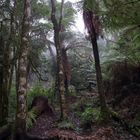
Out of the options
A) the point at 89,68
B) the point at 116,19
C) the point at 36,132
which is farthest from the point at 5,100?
the point at 89,68

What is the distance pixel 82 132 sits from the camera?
11148mm

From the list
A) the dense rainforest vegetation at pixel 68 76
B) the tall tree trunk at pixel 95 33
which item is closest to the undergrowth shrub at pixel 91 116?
the dense rainforest vegetation at pixel 68 76

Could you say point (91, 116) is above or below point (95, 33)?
below

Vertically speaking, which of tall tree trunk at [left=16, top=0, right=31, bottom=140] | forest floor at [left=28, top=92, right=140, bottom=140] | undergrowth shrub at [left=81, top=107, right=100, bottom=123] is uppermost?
tall tree trunk at [left=16, top=0, right=31, bottom=140]

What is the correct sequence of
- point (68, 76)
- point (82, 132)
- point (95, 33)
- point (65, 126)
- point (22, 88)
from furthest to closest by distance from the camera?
1. point (68, 76)
2. point (95, 33)
3. point (65, 126)
4. point (82, 132)
5. point (22, 88)

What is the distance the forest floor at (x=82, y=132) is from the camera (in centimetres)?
959

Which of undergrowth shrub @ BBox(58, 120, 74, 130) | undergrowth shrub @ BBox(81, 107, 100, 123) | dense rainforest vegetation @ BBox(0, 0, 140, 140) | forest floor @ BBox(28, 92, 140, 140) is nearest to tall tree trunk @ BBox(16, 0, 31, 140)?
dense rainforest vegetation @ BBox(0, 0, 140, 140)

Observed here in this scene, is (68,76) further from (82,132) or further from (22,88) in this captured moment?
(22,88)

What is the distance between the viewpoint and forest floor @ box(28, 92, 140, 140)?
31.5 feet

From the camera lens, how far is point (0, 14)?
13.7 metres

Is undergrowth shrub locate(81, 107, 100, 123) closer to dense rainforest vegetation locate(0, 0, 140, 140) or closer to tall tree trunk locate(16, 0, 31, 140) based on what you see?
dense rainforest vegetation locate(0, 0, 140, 140)

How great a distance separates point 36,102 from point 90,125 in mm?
3898

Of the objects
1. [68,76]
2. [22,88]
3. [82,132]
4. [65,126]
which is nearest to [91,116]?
[82,132]

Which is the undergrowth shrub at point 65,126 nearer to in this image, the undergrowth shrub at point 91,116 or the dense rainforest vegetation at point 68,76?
the dense rainforest vegetation at point 68,76
